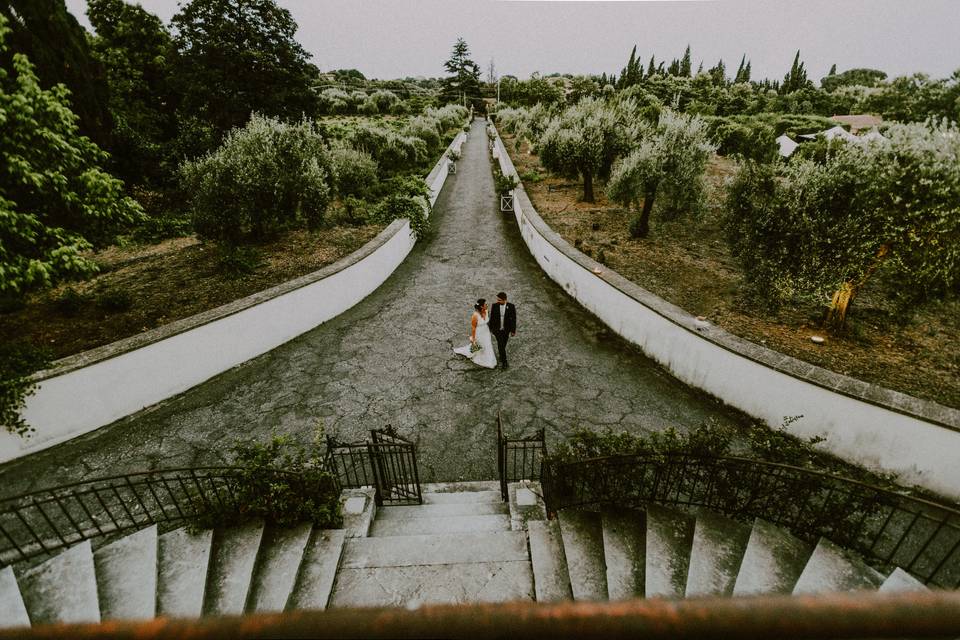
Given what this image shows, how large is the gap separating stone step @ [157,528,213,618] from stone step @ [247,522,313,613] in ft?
1.66

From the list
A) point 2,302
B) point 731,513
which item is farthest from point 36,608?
point 2,302

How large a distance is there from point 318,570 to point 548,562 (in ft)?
8.62

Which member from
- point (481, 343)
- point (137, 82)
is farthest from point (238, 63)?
point (481, 343)

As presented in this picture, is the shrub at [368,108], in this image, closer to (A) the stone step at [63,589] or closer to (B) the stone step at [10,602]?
(A) the stone step at [63,589]

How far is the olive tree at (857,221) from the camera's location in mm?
6273

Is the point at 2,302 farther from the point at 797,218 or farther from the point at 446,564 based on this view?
the point at 797,218

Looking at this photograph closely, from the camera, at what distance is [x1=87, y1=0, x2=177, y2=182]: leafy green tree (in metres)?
17.3

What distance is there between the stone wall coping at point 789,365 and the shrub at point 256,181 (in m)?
8.28

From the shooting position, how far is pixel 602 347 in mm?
9625

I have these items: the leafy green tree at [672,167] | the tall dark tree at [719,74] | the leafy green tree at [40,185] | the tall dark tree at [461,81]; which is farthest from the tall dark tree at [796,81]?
the leafy green tree at [40,185]

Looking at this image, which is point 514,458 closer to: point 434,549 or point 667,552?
point 434,549

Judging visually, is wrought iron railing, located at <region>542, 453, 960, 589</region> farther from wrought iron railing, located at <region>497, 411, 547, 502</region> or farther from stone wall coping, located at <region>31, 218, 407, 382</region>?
stone wall coping, located at <region>31, 218, 407, 382</region>

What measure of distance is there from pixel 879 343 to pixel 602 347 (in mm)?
5162

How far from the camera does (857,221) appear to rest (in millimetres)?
7082
